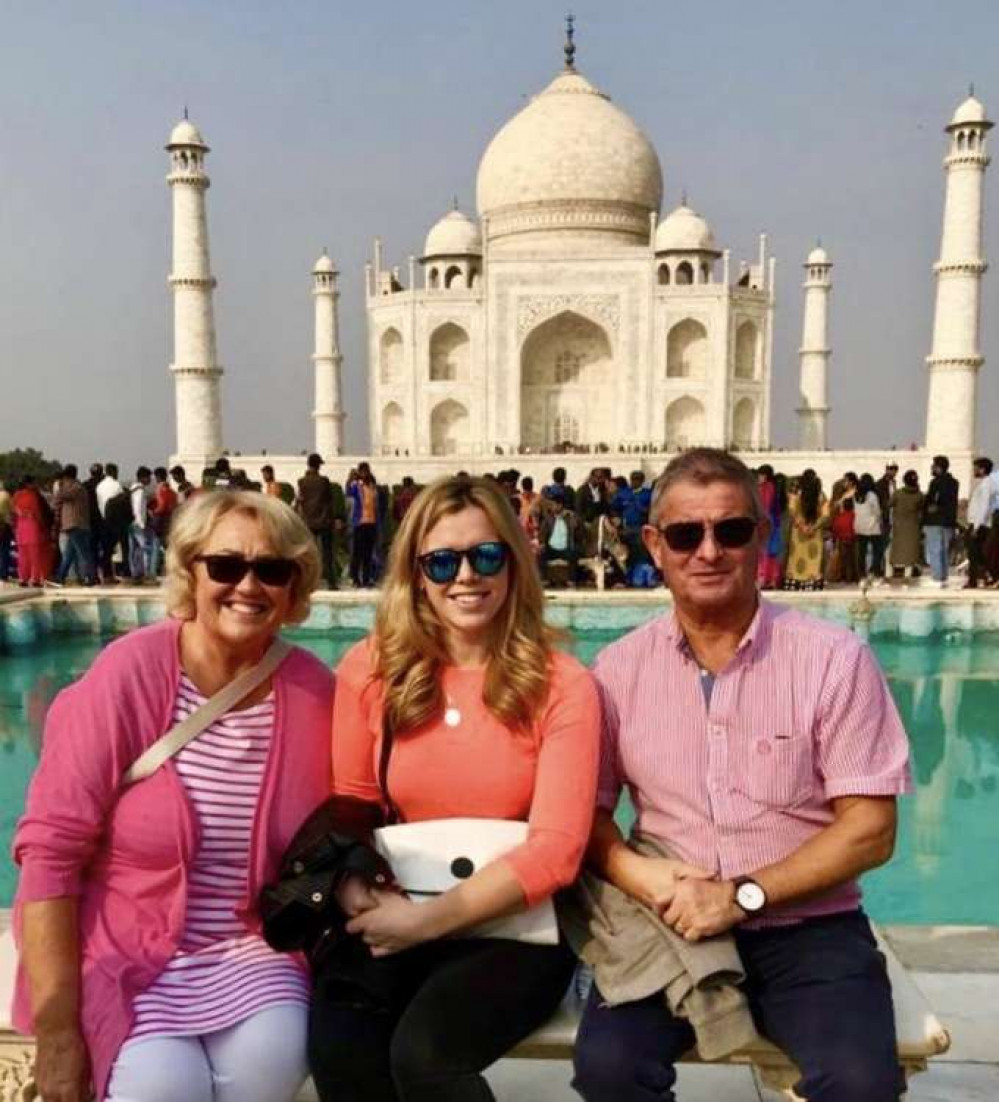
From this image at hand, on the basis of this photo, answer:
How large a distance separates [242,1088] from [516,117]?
29455 millimetres

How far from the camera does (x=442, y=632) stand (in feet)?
6.01

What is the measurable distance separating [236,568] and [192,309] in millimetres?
20256

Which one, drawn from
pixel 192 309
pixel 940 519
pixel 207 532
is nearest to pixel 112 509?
pixel 940 519

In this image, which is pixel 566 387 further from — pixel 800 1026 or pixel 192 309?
pixel 800 1026

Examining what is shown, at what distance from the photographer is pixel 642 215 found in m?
27.2

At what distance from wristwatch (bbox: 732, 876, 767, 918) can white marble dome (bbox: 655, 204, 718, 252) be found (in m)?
25.8

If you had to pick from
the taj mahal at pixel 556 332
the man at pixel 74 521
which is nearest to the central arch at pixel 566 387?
the taj mahal at pixel 556 332

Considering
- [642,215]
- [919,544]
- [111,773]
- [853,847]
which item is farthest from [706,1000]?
[642,215]

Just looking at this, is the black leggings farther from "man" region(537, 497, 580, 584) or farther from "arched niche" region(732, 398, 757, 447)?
"arched niche" region(732, 398, 757, 447)

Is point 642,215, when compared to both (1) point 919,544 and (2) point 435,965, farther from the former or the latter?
(2) point 435,965

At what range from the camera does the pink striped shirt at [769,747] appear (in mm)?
1694

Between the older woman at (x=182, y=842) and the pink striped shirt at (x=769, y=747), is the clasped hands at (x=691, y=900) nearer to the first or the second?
the pink striped shirt at (x=769, y=747)

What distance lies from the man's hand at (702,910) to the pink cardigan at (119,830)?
2.11 feet

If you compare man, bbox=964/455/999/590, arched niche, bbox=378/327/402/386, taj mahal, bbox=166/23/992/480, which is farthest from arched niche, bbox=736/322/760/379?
man, bbox=964/455/999/590
